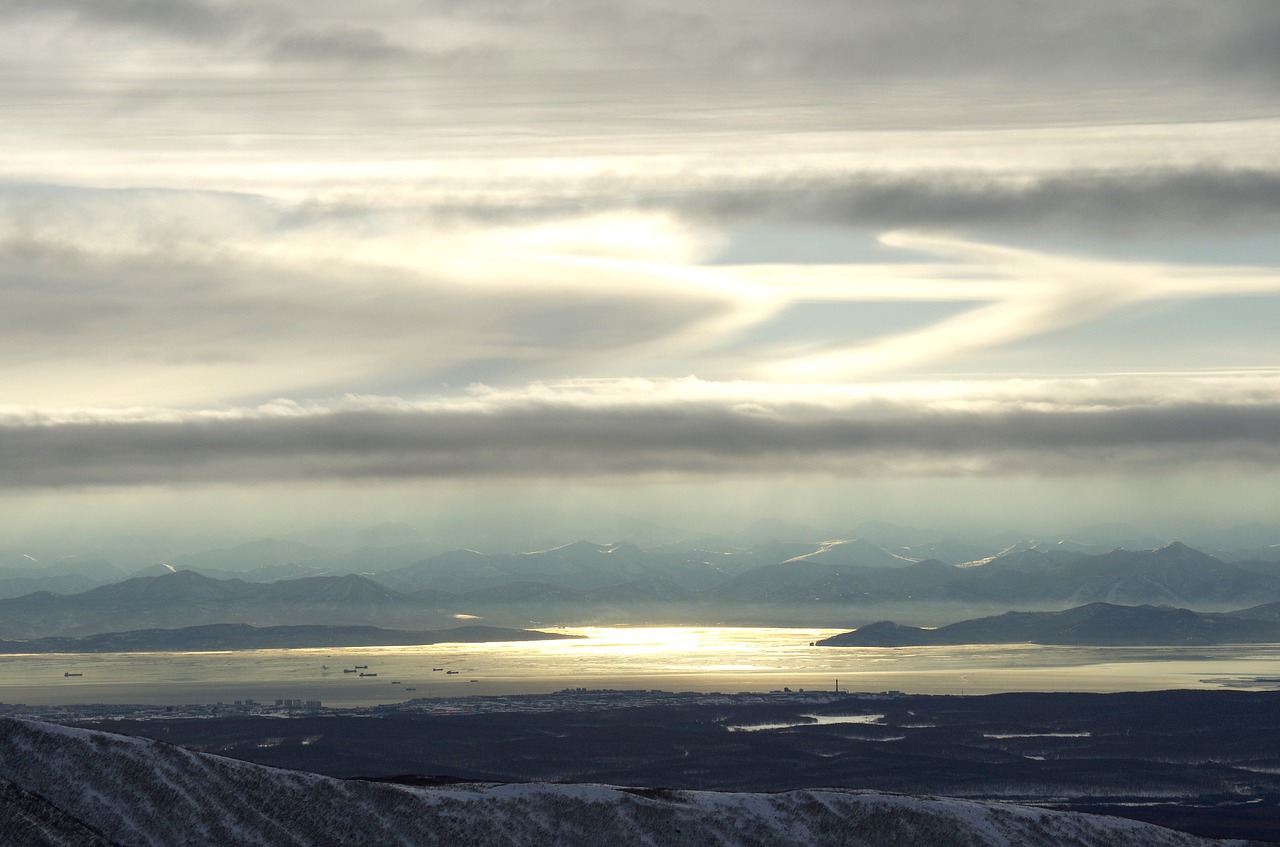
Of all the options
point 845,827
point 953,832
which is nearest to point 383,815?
point 845,827

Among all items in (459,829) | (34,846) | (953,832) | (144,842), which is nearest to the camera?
(34,846)

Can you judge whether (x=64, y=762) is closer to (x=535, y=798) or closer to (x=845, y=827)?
(x=535, y=798)

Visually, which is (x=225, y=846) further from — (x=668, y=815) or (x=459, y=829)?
(x=668, y=815)

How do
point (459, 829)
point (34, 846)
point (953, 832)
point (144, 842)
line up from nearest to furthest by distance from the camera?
1. point (34, 846)
2. point (144, 842)
3. point (459, 829)
4. point (953, 832)

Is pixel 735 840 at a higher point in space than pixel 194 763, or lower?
lower

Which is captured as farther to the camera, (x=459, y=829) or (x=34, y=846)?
(x=459, y=829)

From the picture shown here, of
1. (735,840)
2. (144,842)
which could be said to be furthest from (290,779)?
(735,840)
